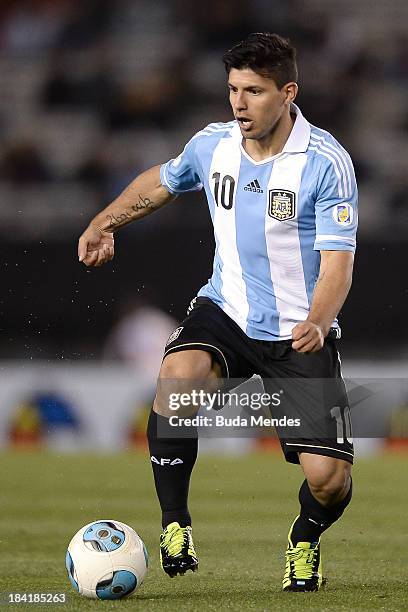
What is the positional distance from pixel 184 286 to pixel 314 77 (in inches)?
166

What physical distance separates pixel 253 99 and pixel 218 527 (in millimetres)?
3209

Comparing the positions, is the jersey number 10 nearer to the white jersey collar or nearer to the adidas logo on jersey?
the adidas logo on jersey

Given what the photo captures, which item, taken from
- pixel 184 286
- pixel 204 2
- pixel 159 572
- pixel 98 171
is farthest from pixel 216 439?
pixel 159 572

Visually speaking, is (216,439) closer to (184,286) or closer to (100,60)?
(184,286)

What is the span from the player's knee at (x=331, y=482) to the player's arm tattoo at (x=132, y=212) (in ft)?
4.35

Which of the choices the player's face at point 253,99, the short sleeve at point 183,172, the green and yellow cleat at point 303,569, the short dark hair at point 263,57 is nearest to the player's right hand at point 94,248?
the short sleeve at point 183,172

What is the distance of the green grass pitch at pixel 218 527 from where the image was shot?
465 centimetres

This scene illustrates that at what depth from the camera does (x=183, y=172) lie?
5223mm

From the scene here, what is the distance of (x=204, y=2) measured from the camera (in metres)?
15.4

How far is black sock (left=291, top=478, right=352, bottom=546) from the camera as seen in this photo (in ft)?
16.1

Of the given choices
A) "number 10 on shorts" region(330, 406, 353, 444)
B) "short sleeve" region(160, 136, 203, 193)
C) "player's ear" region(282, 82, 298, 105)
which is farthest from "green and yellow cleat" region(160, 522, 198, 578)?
"player's ear" region(282, 82, 298, 105)

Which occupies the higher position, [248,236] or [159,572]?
[248,236]

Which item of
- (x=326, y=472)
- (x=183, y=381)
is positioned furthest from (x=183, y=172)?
(x=326, y=472)

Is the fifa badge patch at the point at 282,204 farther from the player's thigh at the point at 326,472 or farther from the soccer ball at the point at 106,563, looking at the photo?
the soccer ball at the point at 106,563
